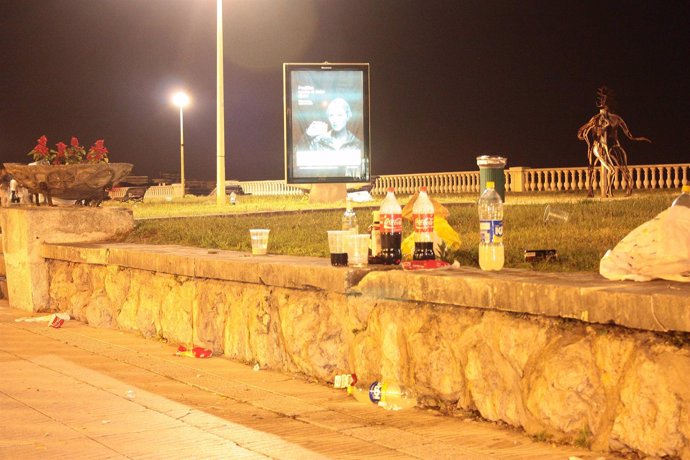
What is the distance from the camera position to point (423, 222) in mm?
7129

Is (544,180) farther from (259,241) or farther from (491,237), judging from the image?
(491,237)

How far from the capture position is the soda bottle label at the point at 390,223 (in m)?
7.32

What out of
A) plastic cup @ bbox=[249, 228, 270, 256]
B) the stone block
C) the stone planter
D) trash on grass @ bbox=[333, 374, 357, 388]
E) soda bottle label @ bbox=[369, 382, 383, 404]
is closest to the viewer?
soda bottle label @ bbox=[369, 382, 383, 404]

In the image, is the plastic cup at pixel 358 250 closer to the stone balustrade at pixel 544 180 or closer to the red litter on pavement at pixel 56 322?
the red litter on pavement at pixel 56 322

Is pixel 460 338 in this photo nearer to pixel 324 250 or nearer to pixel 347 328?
pixel 347 328

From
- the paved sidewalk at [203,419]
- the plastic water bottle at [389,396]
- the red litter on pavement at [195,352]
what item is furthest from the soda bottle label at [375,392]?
the red litter on pavement at [195,352]

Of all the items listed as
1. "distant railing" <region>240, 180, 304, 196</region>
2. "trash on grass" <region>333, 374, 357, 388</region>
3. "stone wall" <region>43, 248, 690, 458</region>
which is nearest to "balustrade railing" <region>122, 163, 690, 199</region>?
"distant railing" <region>240, 180, 304, 196</region>

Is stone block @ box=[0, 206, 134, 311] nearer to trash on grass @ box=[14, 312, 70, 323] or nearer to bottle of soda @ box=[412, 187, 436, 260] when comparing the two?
trash on grass @ box=[14, 312, 70, 323]

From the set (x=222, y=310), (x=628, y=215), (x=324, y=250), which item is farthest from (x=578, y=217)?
(x=222, y=310)

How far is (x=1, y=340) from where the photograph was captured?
10.3m

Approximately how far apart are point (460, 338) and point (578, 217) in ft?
19.5

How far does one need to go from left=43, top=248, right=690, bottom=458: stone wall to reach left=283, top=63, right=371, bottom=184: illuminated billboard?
1543 cm

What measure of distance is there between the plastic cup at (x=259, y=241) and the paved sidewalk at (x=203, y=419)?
1.07m

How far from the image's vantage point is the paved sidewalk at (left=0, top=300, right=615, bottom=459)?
225 inches
